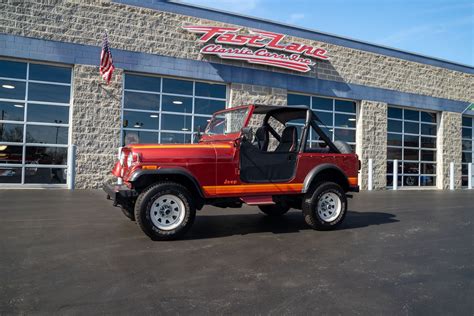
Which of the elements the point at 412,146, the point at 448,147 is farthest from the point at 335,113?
the point at 448,147

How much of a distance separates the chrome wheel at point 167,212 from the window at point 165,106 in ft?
25.7

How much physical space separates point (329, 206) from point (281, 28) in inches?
442

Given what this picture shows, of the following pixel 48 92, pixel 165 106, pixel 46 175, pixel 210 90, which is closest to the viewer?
pixel 46 175

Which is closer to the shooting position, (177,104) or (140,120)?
(140,120)

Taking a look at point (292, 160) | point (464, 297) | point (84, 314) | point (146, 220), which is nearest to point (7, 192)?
point (146, 220)

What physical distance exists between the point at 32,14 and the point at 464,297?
13.7 m

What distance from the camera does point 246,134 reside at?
571cm

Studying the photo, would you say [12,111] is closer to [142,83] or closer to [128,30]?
[142,83]

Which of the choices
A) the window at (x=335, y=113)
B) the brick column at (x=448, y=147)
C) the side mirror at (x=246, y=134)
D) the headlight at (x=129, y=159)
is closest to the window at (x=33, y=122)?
the headlight at (x=129, y=159)

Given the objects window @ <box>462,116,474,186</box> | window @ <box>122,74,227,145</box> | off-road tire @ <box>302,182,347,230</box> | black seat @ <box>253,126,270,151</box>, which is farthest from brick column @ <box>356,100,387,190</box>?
black seat @ <box>253,126,270,151</box>

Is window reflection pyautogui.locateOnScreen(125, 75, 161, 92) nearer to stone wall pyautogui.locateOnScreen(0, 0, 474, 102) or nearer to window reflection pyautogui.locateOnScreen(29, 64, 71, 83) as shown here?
stone wall pyautogui.locateOnScreen(0, 0, 474, 102)

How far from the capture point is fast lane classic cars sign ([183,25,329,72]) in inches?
558

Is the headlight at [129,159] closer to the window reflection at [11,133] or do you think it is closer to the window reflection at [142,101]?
the window reflection at [142,101]

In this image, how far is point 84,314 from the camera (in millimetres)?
2830
